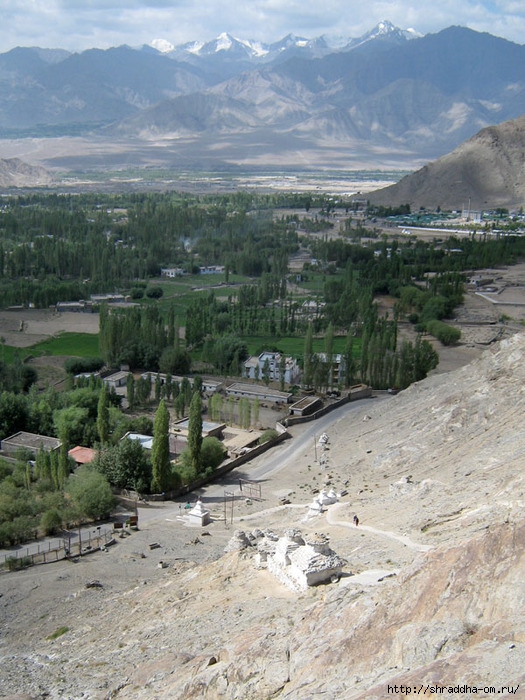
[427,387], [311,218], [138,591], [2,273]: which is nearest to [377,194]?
[311,218]

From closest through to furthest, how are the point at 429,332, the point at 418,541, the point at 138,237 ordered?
the point at 418,541
the point at 429,332
the point at 138,237

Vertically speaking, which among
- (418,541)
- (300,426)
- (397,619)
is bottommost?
(300,426)

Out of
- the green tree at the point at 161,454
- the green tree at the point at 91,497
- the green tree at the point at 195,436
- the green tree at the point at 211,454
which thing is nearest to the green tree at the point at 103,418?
the green tree at the point at 211,454

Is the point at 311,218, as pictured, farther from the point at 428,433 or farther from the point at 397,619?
the point at 397,619

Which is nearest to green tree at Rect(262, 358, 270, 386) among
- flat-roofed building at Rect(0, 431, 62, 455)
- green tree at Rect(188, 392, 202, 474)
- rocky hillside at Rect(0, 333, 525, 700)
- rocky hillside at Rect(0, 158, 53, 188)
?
flat-roofed building at Rect(0, 431, 62, 455)

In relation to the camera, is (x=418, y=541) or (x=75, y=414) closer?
(x=418, y=541)

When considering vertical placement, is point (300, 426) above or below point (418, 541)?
below

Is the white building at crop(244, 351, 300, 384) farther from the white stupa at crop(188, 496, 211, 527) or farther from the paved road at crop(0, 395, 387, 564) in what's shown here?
the white stupa at crop(188, 496, 211, 527)
